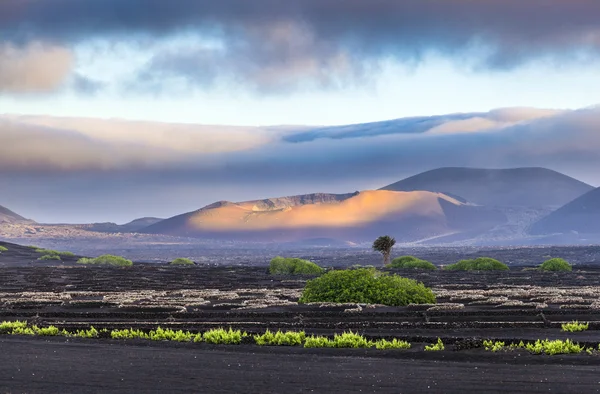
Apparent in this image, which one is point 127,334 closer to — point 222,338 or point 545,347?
point 222,338

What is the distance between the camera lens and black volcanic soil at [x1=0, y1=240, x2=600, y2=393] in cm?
1529

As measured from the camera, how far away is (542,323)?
24766mm

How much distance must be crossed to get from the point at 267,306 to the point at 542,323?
12.2m

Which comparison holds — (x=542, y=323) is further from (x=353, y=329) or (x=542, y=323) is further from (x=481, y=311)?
(x=353, y=329)

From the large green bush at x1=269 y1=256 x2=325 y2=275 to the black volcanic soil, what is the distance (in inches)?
1486

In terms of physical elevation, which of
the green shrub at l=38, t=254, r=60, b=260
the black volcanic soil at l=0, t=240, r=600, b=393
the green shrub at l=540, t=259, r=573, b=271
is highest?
the green shrub at l=38, t=254, r=60, b=260

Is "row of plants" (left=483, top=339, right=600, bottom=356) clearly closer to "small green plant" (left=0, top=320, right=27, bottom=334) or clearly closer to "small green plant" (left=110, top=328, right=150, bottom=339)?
"small green plant" (left=110, top=328, right=150, bottom=339)

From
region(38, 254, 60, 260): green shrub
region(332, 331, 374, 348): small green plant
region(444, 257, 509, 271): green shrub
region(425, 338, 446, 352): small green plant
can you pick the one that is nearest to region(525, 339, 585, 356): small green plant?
region(425, 338, 446, 352): small green plant

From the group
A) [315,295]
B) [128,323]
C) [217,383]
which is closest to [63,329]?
[128,323]

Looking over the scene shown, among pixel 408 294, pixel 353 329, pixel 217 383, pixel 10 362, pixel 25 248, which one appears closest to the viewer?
pixel 217 383

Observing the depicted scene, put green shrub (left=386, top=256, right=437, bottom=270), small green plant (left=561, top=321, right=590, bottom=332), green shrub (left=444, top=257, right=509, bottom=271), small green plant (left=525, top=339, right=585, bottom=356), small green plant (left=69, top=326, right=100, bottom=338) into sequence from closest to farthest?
small green plant (left=525, top=339, right=585, bottom=356), small green plant (left=69, top=326, right=100, bottom=338), small green plant (left=561, top=321, right=590, bottom=332), green shrub (left=444, top=257, right=509, bottom=271), green shrub (left=386, top=256, right=437, bottom=270)

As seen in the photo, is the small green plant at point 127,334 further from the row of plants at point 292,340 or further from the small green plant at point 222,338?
the small green plant at point 222,338

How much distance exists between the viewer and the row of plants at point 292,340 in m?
18.9

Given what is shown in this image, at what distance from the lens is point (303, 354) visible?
19047 mm
